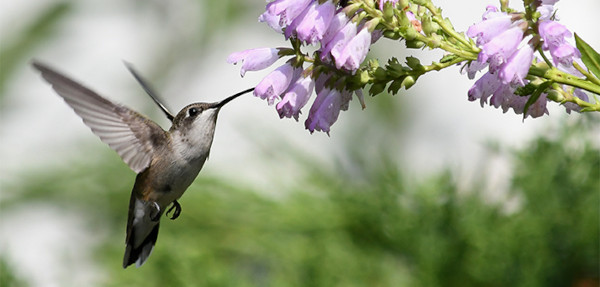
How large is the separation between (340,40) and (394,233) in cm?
179

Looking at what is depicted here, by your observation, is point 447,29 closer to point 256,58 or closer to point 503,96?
point 503,96

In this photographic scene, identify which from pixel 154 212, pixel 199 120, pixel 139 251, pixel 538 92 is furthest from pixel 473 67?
pixel 139 251

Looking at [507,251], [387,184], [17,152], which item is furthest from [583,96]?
[17,152]

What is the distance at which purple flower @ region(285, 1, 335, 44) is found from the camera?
3.59 ft

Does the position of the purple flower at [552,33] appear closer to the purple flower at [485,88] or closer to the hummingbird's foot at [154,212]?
the purple flower at [485,88]

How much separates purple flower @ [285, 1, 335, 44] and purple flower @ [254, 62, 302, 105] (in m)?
0.09

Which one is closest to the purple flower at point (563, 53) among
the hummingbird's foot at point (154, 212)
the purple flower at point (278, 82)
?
the purple flower at point (278, 82)

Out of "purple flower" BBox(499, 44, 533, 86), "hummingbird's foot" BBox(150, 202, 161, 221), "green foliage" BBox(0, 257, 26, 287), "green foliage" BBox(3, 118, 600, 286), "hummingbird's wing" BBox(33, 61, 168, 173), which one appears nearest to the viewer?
"purple flower" BBox(499, 44, 533, 86)

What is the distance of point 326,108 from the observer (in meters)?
1.17

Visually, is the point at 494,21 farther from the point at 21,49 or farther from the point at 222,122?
the point at 21,49

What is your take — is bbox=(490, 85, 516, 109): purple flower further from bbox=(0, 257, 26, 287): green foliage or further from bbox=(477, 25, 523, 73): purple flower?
bbox=(0, 257, 26, 287): green foliage

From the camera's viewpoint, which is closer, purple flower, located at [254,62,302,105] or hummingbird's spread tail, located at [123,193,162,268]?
purple flower, located at [254,62,302,105]

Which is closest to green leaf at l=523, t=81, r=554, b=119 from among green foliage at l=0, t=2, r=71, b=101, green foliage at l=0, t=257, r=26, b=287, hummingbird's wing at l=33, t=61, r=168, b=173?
hummingbird's wing at l=33, t=61, r=168, b=173

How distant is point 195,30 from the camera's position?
527 cm
